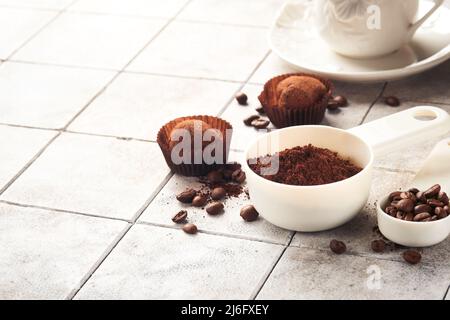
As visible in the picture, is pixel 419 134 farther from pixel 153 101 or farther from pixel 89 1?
pixel 89 1

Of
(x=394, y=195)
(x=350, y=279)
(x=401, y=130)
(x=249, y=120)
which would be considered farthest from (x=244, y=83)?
(x=350, y=279)

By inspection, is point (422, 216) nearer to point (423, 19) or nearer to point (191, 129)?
point (191, 129)

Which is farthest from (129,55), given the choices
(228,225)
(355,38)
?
(228,225)

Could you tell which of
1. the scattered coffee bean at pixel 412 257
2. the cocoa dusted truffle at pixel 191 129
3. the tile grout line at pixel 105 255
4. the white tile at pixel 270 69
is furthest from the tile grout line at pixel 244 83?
the scattered coffee bean at pixel 412 257

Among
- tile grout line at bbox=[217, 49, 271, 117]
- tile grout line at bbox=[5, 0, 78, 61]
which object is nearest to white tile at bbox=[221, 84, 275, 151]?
tile grout line at bbox=[217, 49, 271, 117]

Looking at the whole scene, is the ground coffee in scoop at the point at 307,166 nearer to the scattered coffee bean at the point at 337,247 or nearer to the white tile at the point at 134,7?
the scattered coffee bean at the point at 337,247
